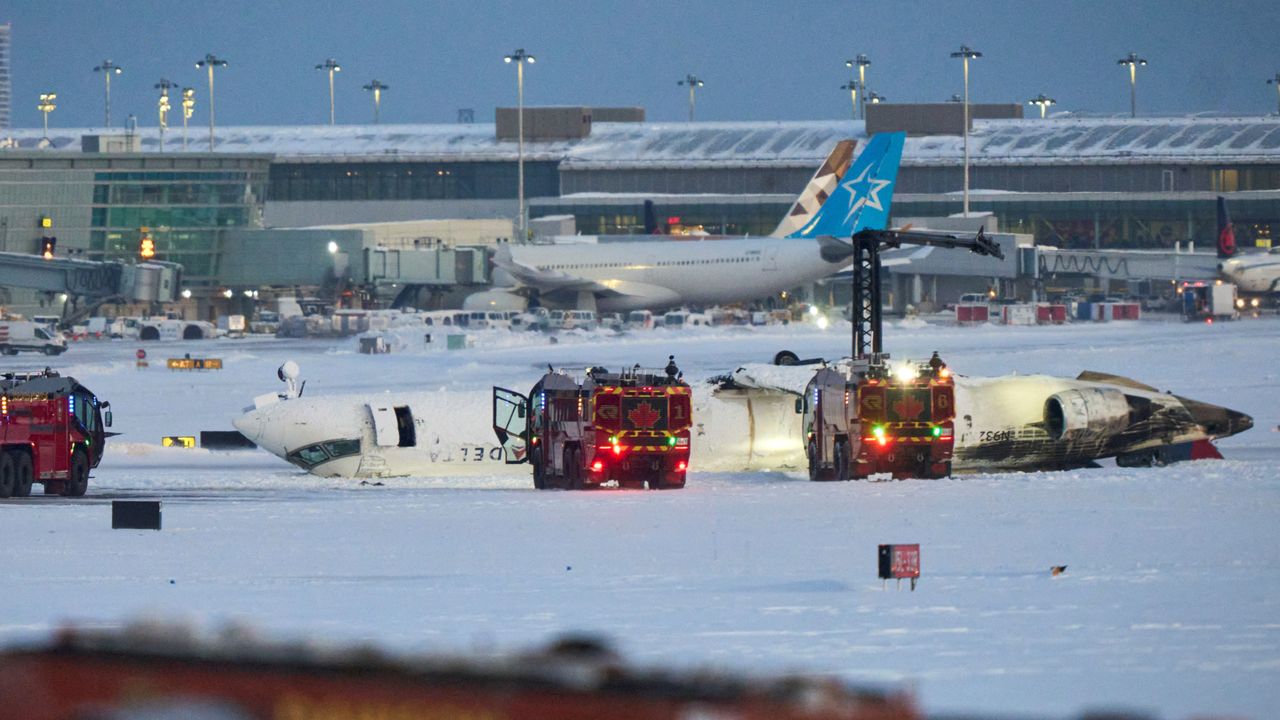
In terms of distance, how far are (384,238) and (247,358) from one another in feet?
168

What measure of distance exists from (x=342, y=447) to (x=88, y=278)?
66.5 metres

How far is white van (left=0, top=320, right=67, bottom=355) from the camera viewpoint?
77562 mm

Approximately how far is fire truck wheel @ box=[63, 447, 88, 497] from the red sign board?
1964cm

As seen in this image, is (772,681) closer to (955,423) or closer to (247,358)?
(955,423)

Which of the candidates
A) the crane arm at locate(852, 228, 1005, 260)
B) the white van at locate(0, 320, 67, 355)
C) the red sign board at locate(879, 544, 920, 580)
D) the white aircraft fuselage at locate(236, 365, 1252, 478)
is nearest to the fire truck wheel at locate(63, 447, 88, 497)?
the white aircraft fuselage at locate(236, 365, 1252, 478)

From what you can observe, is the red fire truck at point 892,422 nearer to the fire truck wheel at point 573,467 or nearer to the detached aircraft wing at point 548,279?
the fire truck wheel at point 573,467

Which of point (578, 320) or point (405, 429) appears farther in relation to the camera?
point (578, 320)

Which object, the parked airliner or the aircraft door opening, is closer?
the aircraft door opening

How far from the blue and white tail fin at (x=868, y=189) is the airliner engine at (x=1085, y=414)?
51223mm

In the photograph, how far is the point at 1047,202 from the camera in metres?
127

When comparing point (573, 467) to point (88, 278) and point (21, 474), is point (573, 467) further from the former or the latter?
point (88, 278)

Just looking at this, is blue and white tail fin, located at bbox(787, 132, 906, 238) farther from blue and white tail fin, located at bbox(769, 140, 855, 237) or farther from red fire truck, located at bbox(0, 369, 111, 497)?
red fire truck, located at bbox(0, 369, 111, 497)

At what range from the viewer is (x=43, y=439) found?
33.6 m

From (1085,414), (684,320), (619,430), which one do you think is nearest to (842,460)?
(619,430)
